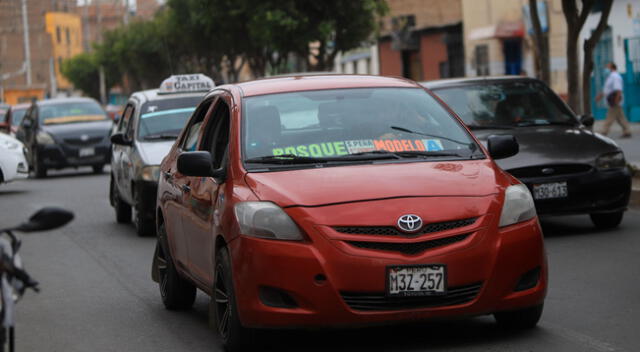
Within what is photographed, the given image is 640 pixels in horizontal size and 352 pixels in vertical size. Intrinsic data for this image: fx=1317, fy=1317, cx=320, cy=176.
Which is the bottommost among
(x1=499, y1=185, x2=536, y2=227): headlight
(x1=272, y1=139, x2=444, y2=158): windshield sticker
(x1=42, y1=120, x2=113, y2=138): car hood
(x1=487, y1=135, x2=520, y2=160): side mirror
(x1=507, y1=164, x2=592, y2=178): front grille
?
(x1=42, y1=120, x2=113, y2=138): car hood

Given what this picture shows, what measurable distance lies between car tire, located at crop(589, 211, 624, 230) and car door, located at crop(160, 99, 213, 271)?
518 cm

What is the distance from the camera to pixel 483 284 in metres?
6.68

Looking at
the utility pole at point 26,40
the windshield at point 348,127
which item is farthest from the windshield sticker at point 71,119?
the utility pole at point 26,40

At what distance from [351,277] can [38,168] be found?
78.8 feet

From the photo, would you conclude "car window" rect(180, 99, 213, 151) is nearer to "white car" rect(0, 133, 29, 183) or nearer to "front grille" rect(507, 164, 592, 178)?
"front grille" rect(507, 164, 592, 178)

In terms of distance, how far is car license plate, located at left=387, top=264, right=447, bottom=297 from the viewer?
6.50 metres

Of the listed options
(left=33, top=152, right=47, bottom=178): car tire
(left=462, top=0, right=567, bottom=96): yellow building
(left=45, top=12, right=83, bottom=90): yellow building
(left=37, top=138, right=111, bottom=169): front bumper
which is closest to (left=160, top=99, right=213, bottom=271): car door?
(left=37, top=138, right=111, bottom=169): front bumper

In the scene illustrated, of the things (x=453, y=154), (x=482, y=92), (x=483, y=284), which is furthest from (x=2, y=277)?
(x=482, y=92)

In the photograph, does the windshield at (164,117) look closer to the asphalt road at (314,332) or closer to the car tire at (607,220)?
the asphalt road at (314,332)

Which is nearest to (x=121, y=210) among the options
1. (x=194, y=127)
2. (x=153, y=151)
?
(x=153, y=151)

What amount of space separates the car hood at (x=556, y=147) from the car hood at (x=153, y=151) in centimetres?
400

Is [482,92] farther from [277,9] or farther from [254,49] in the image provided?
[254,49]

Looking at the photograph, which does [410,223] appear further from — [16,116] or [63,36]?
[63,36]

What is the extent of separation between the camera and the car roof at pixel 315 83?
8.06 metres
